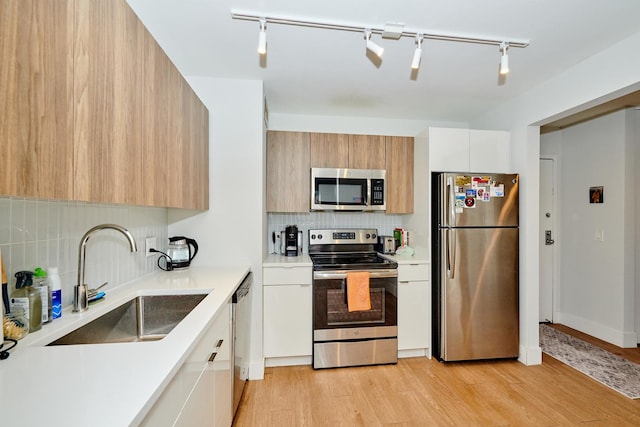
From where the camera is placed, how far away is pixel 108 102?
104cm

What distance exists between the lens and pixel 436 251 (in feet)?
8.83

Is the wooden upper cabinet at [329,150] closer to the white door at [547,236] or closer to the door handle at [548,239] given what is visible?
the white door at [547,236]

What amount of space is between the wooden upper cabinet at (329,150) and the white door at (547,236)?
8.23 ft

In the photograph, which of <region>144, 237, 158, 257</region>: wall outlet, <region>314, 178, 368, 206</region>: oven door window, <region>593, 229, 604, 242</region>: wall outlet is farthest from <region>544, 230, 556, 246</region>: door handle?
<region>144, 237, 158, 257</region>: wall outlet

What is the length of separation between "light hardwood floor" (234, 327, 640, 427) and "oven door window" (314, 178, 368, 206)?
4.94 ft

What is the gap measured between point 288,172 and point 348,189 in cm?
62

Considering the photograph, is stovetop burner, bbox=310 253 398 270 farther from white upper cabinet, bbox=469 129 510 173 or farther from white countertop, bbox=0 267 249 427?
white countertop, bbox=0 267 249 427

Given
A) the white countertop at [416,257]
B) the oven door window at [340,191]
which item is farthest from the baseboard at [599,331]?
the oven door window at [340,191]

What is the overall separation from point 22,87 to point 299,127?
104 inches

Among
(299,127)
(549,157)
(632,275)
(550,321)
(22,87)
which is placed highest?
(299,127)

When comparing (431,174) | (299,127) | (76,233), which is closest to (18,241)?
(76,233)

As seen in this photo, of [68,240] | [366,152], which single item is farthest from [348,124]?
[68,240]

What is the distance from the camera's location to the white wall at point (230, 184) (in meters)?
2.38

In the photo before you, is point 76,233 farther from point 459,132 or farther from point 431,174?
point 459,132
